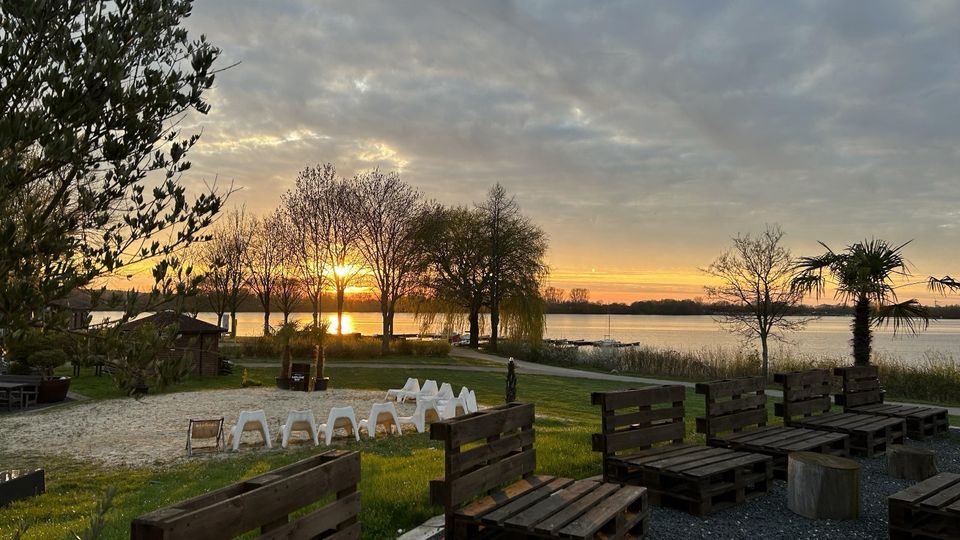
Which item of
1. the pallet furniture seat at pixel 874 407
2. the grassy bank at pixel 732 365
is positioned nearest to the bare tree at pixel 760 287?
the grassy bank at pixel 732 365

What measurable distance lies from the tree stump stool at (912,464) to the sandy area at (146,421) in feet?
28.8

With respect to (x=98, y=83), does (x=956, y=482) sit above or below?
below

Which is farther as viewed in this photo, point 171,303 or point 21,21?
point 171,303

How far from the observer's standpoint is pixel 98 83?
237 cm

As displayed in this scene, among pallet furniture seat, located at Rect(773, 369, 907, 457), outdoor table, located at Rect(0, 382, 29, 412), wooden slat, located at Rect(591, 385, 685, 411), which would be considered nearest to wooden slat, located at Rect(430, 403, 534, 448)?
wooden slat, located at Rect(591, 385, 685, 411)

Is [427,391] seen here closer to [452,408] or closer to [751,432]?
[452,408]

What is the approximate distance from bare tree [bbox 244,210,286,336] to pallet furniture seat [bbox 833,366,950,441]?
34.5 metres

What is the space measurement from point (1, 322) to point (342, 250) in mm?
35884

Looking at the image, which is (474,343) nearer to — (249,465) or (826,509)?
(249,465)

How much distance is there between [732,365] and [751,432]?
17.8 m

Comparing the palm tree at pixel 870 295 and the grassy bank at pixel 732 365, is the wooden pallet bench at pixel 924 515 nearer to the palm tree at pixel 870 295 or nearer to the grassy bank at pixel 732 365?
the palm tree at pixel 870 295

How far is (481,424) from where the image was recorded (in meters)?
4.45

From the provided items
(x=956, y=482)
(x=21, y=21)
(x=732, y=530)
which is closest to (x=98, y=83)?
(x=21, y=21)

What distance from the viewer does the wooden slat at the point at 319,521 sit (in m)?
2.77
